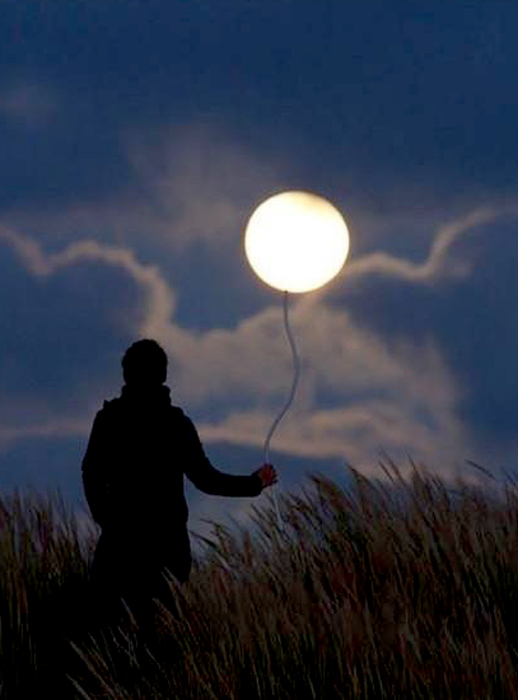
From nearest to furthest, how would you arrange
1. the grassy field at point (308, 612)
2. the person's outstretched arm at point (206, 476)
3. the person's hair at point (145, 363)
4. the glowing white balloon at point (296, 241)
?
1. the grassy field at point (308, 612)
2. the person's hair at point (145, 363)
3. the person's outstretched arm at point (206, 476)
4. the glowing white balloon at point (296, 241)

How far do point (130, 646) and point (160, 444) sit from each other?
45.4 inches

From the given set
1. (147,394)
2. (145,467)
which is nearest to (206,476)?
(145,467)

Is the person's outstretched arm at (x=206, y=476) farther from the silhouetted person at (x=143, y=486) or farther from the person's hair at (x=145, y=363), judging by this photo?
the person's hair at (x=145, y=363)

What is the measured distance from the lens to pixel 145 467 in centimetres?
805

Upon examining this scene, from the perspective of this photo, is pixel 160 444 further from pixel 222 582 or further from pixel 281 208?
pixel 281 208

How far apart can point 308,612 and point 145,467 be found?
1.67 meters

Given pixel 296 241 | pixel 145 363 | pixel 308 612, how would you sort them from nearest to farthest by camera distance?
1. pixel 308 612
2. pixel 145 363
3. pixel 296 241

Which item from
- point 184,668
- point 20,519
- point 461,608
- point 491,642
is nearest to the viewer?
point 491,642

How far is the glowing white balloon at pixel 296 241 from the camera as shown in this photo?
9289 mm

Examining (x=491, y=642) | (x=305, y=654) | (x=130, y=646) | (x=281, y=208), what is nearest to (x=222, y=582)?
(x=130, y=646)

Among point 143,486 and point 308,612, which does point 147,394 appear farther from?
point 308,612

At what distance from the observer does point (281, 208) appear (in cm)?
928

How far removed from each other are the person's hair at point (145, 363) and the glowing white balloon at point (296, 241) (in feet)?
5.49

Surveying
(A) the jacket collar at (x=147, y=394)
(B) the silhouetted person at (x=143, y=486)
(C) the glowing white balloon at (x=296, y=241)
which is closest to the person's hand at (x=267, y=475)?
(B) the silhouetted person at (x=143, y=486)
